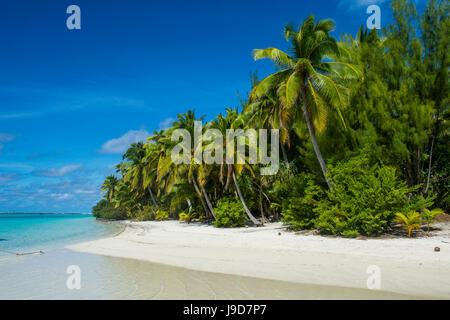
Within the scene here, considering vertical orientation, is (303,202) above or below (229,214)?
above

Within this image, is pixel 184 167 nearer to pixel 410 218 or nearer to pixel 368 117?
pixel 368 117

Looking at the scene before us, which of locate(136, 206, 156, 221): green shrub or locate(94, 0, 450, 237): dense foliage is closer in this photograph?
locate(94, 0, 450, 237): dense foliage

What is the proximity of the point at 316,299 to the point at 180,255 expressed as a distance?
6166 mm

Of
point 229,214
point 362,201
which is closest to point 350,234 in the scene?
point 362,201

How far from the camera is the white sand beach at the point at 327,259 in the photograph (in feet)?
19.2

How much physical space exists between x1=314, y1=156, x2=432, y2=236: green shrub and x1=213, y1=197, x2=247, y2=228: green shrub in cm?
744

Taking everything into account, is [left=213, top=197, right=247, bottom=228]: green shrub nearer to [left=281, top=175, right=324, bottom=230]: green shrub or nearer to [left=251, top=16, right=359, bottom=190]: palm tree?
[left=281, top=175, right=324, bottom=230]: green shrub

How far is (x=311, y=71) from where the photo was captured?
13.2 metres

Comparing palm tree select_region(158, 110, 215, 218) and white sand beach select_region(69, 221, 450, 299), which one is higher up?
palm tree select_region(158, 110, 215, 218)

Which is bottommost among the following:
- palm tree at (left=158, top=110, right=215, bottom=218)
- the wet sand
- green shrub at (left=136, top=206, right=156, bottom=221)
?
green shrub at (left=136, top=206, right=156, bottom=221)

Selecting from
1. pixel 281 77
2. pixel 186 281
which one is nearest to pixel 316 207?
pixel 281 77

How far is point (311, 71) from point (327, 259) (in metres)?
8.71

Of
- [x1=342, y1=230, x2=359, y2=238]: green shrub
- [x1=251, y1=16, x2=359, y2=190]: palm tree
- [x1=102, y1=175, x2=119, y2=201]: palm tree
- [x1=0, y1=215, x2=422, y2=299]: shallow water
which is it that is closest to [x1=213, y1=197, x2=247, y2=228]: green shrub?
[x1=251, y1=16, x2=359, y2=190]: palm tree

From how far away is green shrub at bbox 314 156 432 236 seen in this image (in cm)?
1042
